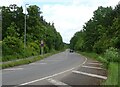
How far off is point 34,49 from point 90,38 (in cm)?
1800

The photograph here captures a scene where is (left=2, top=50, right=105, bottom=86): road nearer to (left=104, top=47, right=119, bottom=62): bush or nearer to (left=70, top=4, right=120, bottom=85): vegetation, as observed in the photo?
(left=70, top=4, right=120, bottom=85): vegetation

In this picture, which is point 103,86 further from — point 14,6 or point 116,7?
point 14,6

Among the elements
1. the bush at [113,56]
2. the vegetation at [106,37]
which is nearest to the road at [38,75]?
the vegetation at [106,37]

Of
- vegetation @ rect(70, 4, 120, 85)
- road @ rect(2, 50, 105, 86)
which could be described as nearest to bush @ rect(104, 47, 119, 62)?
vegetation @ rect(70, 4, 120, 85)

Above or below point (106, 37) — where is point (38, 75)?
below

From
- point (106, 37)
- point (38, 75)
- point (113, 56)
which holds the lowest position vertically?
point (38, 75)

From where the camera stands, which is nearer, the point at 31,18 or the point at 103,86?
the point at 103,86

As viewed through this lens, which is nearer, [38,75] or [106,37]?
[38,75]

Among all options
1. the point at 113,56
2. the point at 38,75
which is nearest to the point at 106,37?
the point at 113,56

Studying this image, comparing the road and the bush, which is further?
the bush

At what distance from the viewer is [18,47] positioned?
166 feet

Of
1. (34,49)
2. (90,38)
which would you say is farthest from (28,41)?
(90,38)

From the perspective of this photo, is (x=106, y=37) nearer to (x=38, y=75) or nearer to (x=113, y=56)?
(x=113, y=56)

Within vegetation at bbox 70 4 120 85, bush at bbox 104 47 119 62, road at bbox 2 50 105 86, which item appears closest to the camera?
road at bbox 2 50 105 86
